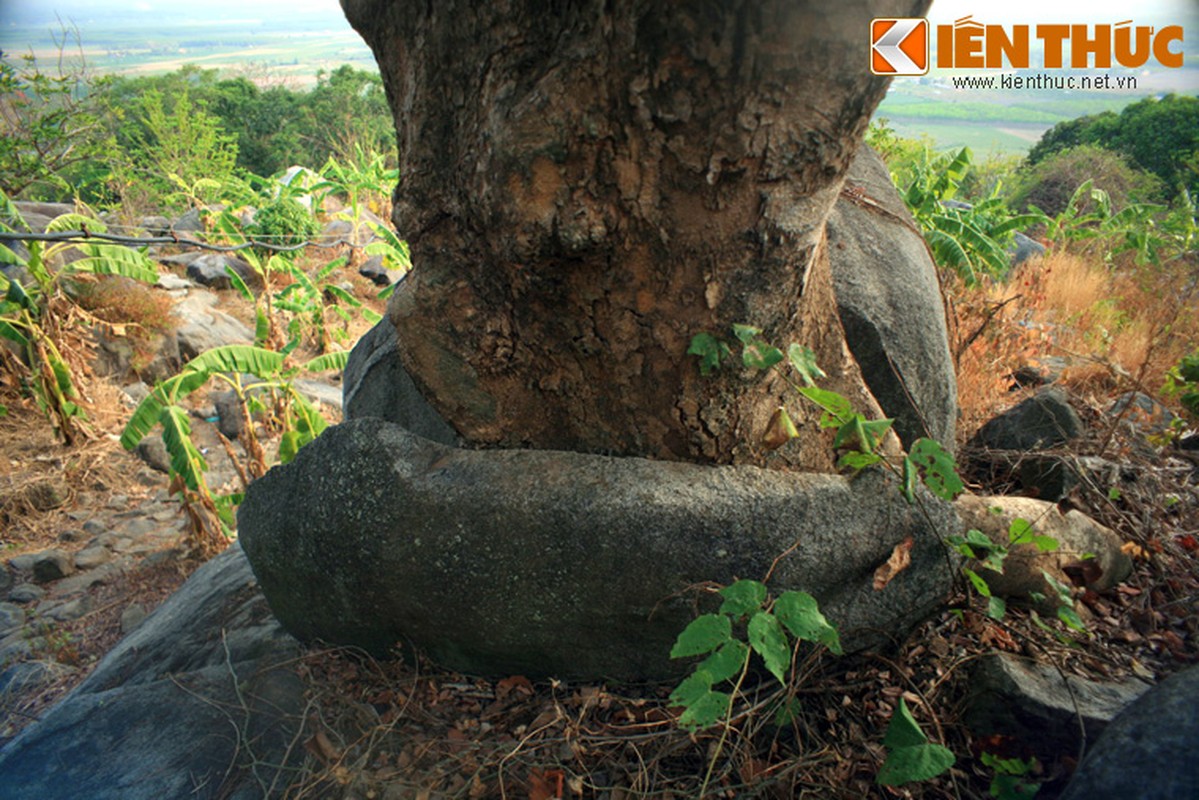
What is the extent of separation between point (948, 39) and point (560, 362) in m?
1.61

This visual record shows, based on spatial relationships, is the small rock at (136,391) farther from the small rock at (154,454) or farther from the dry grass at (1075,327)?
the dry grass at (1075,327)

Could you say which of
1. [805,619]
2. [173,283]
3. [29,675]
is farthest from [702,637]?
[173,283]

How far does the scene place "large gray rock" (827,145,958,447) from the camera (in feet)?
8.63

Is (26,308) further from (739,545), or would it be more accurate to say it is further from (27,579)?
(739,545)

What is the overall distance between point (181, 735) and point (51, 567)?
11.6 feet

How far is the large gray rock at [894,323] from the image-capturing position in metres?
2.63

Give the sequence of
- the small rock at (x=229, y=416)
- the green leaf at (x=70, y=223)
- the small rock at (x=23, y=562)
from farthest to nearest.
Result: 1. the small rock at (x=229, y=416)
2. the green leaf at (x=70, y=223)
3. the small rock at (x=23, y=562)

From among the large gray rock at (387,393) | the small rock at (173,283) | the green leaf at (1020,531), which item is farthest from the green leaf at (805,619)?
the small rock at (173,283)

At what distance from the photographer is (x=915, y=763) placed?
150 cm

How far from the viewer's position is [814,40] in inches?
60.9

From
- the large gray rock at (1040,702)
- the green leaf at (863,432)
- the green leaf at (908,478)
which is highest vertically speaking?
the green leaf at (863,432)

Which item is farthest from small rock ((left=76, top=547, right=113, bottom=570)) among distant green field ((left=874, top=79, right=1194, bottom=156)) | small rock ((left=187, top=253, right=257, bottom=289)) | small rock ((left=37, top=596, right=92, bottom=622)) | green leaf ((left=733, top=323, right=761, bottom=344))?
A: distant green field ((left=874, top=79, right=1194, bottom=156))

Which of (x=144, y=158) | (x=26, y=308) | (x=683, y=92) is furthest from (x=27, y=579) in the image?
(x=144, y=158)

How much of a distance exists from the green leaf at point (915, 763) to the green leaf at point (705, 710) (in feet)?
1.25
